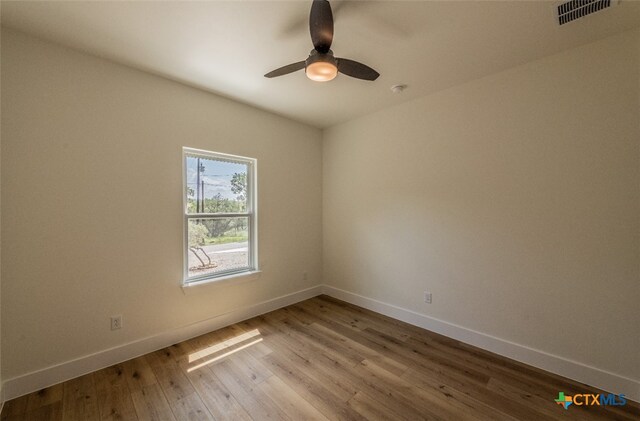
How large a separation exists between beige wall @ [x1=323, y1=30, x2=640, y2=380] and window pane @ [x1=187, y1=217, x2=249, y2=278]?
1.74 meters

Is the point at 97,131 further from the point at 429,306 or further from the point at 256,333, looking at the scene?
the point at 429,306

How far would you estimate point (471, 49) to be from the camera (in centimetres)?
204

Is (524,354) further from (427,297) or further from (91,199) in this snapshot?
(91,199)

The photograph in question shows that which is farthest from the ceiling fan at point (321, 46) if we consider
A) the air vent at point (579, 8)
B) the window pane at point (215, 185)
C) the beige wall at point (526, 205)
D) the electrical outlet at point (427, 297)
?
the electrical outlet at point (427, 297)

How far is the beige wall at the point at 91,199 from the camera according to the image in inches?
72.3

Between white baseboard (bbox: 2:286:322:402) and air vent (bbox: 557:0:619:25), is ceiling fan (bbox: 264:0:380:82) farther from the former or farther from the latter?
white baseboard (bbox: 2:286:322:402)

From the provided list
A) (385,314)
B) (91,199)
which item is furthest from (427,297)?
(91,199)

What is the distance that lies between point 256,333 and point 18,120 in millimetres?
2682

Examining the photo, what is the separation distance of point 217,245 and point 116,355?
4.21 feet

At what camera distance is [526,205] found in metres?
2.23

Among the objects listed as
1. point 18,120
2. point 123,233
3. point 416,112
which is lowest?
point 123,233

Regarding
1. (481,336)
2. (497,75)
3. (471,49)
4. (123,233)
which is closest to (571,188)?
(497,75)

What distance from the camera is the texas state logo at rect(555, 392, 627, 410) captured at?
1.77 metres

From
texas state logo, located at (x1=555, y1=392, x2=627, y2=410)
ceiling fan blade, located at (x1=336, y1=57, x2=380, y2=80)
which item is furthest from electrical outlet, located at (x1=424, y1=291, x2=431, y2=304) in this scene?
ceiling fan blade, located at (x1=336, y1=57, x2=380, y2=80)
